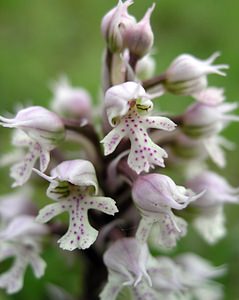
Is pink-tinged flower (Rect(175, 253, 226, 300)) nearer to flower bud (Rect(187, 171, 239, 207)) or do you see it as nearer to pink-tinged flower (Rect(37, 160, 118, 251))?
flower bud (Rect(187, 171, 239, 207))

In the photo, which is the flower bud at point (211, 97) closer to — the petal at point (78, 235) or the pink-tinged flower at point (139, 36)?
the pink-tinged flower at point (139, 36)

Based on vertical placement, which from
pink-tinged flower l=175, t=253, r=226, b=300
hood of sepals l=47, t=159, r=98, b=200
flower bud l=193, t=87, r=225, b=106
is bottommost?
pink-tinged flower l=175, t=253, r=226, b=300

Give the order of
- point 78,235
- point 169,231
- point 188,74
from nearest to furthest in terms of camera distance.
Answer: point 78,235
point 169,231
point 188,74

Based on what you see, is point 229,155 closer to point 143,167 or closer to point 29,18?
point 29,18

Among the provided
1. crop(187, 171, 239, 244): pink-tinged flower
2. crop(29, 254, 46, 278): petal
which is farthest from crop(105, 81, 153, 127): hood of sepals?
crop(29, 254, 46, 278): petal

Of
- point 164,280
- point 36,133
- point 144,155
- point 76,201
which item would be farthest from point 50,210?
point 164,280

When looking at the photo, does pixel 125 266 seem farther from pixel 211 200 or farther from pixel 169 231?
pixel 211 200

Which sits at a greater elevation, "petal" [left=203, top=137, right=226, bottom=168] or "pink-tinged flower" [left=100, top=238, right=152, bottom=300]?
"petal" [left=203, top=137, right=226, bottom=168]
